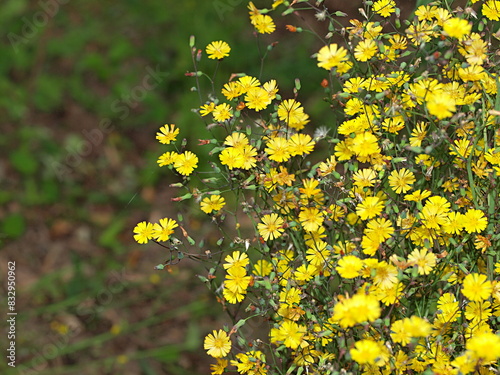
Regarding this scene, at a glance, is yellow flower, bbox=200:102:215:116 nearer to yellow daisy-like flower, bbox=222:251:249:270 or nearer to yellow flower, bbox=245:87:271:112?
yellow flower, bbox=245:87:271:112

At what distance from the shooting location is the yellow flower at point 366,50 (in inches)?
41.4

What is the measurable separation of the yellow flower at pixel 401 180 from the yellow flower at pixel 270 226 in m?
0.19

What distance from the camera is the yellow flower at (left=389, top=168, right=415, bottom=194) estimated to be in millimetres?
1013

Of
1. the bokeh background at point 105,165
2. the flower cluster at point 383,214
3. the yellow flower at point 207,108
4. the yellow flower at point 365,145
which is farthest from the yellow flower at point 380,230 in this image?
the bokeh background at point 105,165

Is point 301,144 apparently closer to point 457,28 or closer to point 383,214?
point 383,214

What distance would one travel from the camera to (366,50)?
3.47 feet

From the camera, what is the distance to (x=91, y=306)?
234cm

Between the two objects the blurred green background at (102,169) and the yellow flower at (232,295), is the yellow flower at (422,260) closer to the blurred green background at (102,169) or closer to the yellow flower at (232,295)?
the yellow flower at (232,295)

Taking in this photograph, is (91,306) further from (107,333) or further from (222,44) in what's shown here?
(222,44)

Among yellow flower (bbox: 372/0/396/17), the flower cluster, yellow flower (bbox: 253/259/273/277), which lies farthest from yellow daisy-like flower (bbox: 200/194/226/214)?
yellow flower (bbox: 372/0/396/17)

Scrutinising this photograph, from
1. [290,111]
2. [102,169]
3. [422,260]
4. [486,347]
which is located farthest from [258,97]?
[102,169]

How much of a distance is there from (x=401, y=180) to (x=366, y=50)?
225mm

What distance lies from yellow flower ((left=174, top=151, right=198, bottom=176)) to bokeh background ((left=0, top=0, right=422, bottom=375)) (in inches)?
44.7

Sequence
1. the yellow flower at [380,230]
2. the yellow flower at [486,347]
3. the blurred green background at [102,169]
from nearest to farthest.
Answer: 1. the yellow flower at [486,347]
2. the yellow flower at [380,230]
3. the blurred green background at [102,169]
